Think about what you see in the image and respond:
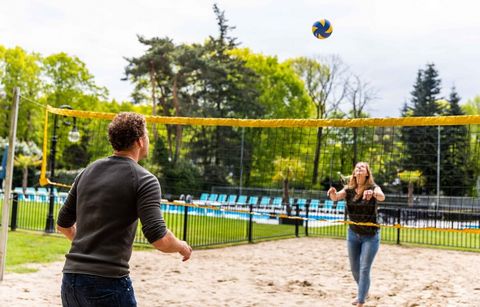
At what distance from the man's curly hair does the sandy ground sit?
153 inches

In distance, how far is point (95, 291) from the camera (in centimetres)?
244

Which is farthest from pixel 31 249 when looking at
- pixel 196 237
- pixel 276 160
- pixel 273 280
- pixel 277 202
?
pixel 276 160

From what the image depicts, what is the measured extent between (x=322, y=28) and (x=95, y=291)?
6.27 meters

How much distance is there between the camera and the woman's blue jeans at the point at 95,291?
244cm

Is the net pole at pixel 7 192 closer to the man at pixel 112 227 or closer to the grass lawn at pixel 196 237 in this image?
the grass lawn at pixel 196 237

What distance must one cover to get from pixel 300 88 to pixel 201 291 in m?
40.3

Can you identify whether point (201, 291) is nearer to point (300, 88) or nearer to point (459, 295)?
point (459, 295)

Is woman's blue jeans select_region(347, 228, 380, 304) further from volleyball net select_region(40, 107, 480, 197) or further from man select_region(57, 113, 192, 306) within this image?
volleyball net select_region(40, 107, 480, 197)

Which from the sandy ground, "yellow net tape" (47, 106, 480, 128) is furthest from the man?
"yellow net tape" (47, 106, 480, 128)

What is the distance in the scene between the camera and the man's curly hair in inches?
102

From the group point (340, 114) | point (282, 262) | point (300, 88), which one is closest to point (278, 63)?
point (300, 88)

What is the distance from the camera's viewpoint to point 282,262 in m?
9.83

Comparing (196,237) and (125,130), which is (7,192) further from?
(196,237)

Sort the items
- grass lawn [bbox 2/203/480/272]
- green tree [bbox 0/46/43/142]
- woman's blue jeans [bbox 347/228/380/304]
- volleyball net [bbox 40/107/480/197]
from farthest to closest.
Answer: green tree [bbox 0/46/43/142] → volleyball net [bbox 40/107/480/197] → grass lawn [bbox 2/203/480/272] → woman's blue jeans [bbox 347/228/380/304]
